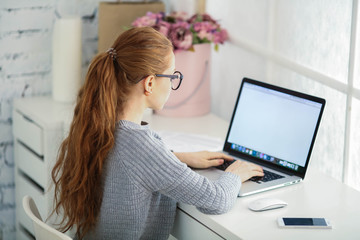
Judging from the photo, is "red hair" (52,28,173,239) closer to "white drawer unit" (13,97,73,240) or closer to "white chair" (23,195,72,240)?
"white chair" (23,195,72,240)

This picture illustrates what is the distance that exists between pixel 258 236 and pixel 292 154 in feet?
1.35

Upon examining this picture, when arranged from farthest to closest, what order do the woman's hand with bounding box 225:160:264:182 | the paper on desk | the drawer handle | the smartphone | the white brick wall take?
the white brick wall, the drawer handle, the paper on desk, the woman's hand with bounding box 225:160:264:182, the smartphone

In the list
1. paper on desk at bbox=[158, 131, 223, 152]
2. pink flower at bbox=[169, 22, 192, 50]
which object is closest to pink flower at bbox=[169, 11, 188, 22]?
pink flower at bbox=[169, 22, 192, 50]

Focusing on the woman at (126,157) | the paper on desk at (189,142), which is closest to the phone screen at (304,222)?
the woman at (126,157)

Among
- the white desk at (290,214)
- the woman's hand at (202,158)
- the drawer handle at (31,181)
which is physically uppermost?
the woman's hand at (202,158)

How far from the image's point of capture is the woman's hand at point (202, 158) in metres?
1.73

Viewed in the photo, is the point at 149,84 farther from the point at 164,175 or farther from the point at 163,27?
the point at 163,27

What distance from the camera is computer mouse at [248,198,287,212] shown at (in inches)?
58.5

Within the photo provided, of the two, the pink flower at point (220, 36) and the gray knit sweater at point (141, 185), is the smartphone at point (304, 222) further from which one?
the pink flower at point (220, 36)

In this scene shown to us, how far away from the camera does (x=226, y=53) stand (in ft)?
7.84

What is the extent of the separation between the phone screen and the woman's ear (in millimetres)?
451

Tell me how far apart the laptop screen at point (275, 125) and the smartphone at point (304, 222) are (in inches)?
10.5

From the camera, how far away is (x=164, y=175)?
1415mm

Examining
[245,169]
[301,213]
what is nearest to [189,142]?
[245,169]
